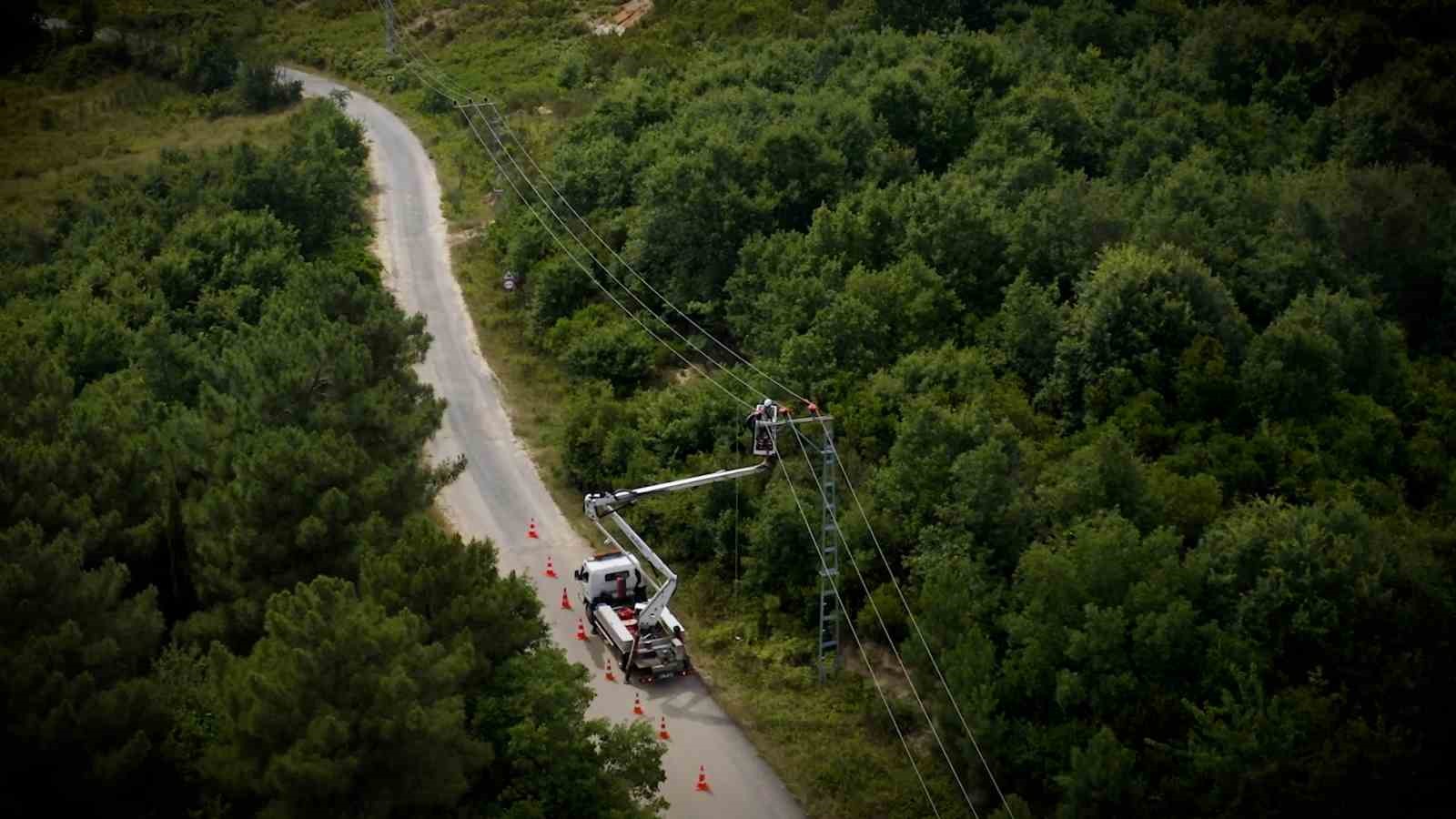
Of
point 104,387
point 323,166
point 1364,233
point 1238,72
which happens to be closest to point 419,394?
point 104,387

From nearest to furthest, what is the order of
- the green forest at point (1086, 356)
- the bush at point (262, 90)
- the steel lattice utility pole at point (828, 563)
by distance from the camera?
the green forest at point (1086, 356)
the steel lattice utility pole at point (828, 563)
the bush at point (262, 90)

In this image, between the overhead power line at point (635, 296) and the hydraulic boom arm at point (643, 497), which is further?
the hydraulic boom arm at point (643, 497)

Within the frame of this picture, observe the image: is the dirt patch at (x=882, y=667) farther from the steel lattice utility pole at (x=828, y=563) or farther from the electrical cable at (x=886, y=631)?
the steel lattice utility pole at (x=828, y=563)

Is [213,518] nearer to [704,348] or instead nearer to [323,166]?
[704,348]

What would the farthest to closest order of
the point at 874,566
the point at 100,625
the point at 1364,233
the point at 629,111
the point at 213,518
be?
1. the point at 629,111
2. the point at 1364,233
3. the point at 874,566
4. the point at 213,518
5. the point at 100,625

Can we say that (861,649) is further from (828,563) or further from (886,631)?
(828,563)

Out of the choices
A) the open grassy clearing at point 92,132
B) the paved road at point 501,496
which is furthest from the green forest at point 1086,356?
the open grassy clearing at point 92,132
